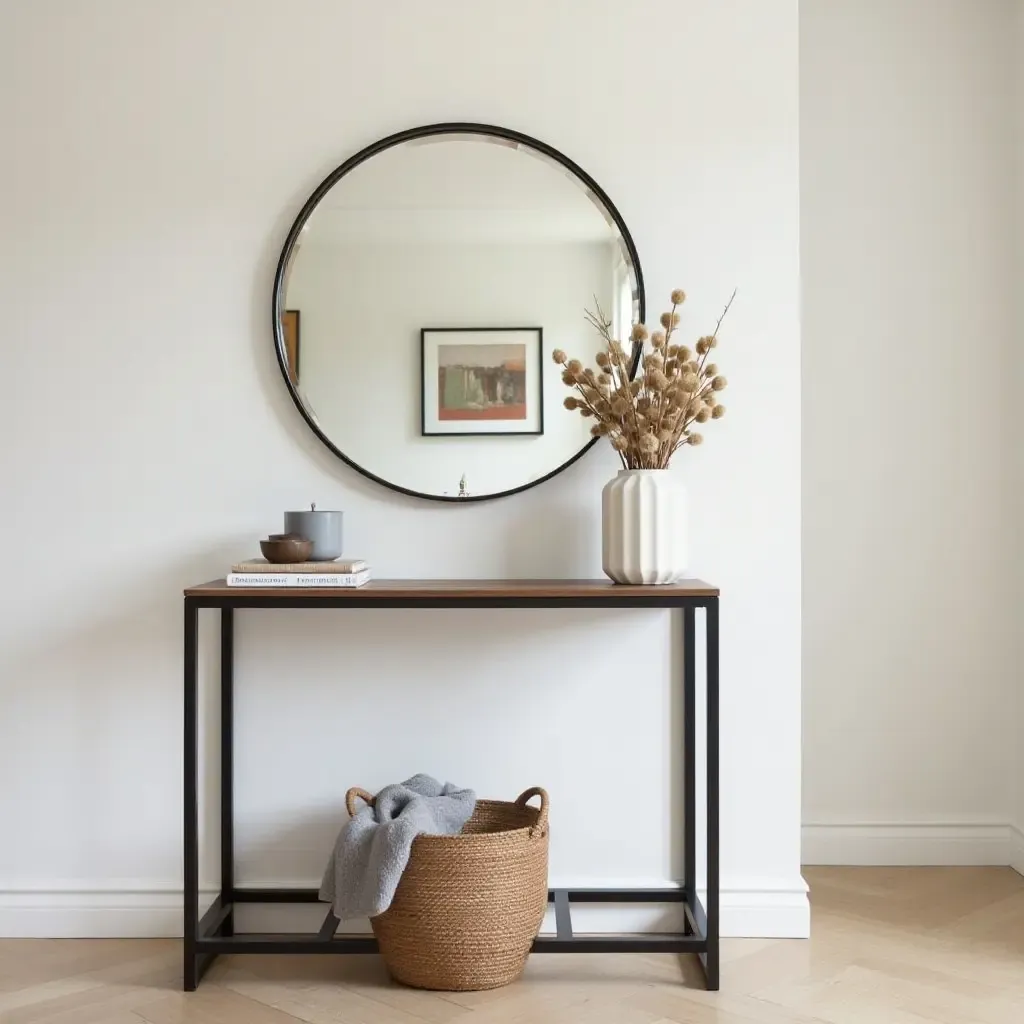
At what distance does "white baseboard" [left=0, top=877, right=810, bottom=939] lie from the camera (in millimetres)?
2336

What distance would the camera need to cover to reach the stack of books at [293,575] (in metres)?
2.04

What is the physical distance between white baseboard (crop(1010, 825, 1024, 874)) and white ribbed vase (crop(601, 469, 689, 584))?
138 cm

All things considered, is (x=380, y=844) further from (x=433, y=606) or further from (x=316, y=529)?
(x=316, y=529)

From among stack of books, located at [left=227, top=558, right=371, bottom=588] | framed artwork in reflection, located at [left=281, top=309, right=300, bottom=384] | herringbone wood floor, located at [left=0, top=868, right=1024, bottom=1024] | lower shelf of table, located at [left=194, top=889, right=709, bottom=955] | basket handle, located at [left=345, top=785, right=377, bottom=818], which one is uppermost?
framed artwork in reflection, located at [left=281, top=309, right=300, bottom=384]

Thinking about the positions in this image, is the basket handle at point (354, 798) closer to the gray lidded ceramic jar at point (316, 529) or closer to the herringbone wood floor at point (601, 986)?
the herringbone wood floor at point (601, 986)

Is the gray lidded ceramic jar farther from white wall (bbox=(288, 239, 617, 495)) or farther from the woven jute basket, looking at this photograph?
the woven jute basket

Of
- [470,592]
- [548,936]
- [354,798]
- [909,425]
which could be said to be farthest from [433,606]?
[909,425]

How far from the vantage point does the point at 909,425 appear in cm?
288

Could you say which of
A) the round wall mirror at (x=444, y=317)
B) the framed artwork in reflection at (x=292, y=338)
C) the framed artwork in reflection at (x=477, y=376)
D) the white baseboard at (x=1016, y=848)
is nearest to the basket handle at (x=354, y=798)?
the round wall mirror at (x=444, y=317)

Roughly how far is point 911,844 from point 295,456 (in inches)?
75.7

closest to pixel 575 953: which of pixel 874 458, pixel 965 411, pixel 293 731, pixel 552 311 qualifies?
pixel 293 731

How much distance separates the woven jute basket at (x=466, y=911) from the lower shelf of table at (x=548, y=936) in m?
0.06

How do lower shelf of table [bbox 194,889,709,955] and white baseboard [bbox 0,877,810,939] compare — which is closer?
lower shelf of table [bbox 194,889,709,955]

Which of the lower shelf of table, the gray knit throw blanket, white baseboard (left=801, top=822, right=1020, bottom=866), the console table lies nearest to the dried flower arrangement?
the console table
